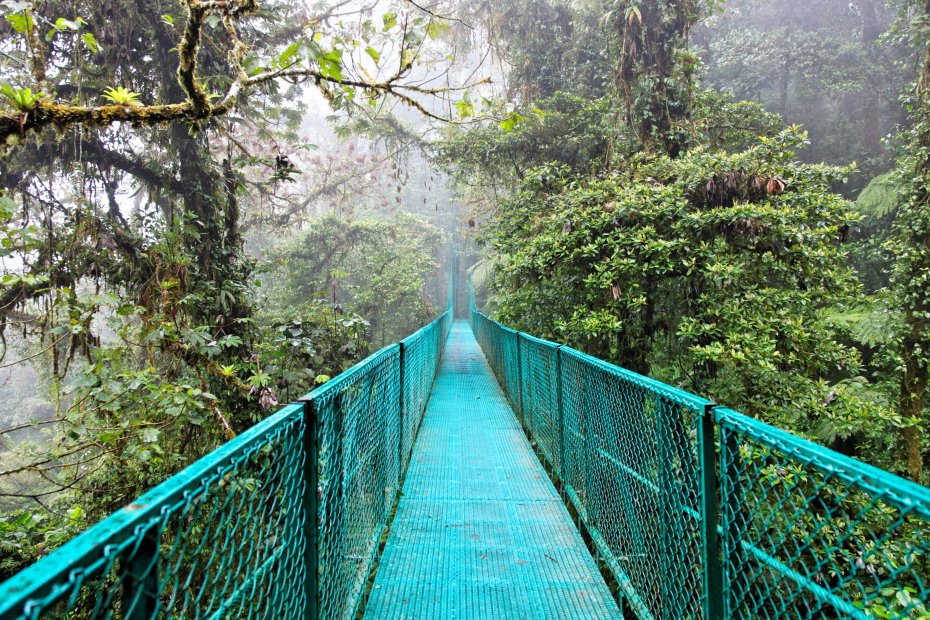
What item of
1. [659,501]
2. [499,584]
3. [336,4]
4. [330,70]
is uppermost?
[336,4]

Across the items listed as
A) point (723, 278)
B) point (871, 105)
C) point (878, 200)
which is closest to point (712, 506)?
point (723, 278)

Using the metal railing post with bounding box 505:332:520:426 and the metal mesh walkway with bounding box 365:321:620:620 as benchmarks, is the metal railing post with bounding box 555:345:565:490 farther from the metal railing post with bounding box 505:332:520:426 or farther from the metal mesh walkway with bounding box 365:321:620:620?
the metal railing post with bounding box 505:332:520:426

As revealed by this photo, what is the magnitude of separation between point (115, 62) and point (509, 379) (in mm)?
5450

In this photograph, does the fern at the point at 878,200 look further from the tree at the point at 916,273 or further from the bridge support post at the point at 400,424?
the bridge support post at the point at 400,424

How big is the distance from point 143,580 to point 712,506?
1.36 meters

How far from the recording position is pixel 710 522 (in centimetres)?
130

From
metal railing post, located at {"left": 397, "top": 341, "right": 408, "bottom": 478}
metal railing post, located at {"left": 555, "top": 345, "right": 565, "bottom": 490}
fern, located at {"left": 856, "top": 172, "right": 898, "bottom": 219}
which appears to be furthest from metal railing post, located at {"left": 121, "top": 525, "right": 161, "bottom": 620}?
fern, located at {"left": 856, "top": 172, "right": 898, "bottom": 219}

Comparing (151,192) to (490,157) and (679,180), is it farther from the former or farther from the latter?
(679,180)

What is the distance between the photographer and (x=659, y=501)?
1687 millimetres

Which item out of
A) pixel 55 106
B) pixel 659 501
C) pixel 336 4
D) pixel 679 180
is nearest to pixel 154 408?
pixel 55 106

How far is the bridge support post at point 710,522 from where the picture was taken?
1292mm

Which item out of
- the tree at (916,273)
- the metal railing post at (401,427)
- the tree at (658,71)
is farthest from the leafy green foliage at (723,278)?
the metal railing post at (401,427)

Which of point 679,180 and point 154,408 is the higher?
point 679,180

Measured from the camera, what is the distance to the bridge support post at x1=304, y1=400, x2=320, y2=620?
1.35 m
